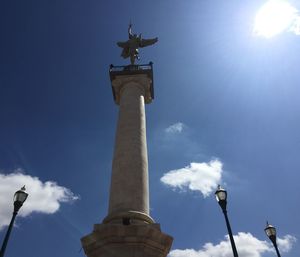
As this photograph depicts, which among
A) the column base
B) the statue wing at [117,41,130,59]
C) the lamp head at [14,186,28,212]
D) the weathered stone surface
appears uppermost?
the statue wing at [117,41,130,59]

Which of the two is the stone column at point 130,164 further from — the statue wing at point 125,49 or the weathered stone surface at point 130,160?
the statue wing at point 125,49

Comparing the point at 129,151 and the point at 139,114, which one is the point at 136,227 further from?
the point at 139,114

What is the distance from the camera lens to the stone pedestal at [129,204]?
12.7 m

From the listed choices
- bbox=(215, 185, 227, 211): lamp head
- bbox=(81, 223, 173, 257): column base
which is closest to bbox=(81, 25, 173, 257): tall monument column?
bbox=(81, 223, 173, 257): column base

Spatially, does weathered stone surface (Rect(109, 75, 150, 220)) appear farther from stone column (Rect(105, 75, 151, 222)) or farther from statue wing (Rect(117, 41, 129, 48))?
statue wing (Rect(117, 41, 129, 48))

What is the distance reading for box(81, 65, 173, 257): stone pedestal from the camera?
12.7 meters

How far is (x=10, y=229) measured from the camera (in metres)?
13.2

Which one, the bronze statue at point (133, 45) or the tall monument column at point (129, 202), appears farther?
the bronze statue at point (133, 45)

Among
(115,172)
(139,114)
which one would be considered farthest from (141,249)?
(139,114)

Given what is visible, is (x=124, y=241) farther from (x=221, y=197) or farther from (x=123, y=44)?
(x=123, y=44)

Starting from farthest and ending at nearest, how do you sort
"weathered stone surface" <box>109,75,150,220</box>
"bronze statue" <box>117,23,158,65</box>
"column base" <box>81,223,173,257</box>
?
"bronze statue" <box>117,23,158,65</box> < "weathered stone surface" <box>109,75,150,220</box> < "column base" <box>81,223,173,257</box>

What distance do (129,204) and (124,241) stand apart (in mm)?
1999

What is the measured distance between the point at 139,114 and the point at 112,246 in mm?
8422

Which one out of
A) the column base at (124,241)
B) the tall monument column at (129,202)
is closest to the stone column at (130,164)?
the tall monument column at (129,202)
